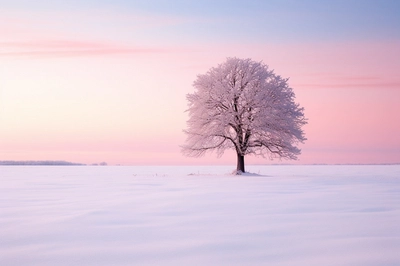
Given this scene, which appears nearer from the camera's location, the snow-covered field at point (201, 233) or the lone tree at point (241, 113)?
the snow-covered field at point (201, 233)

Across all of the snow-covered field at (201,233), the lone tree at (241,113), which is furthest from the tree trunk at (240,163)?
the snow-covered field at (201,233)

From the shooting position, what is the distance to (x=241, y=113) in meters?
30.2

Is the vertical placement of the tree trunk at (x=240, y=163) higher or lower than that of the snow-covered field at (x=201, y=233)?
higher

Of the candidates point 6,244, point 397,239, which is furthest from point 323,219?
point 6,244

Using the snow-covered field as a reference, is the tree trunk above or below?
above

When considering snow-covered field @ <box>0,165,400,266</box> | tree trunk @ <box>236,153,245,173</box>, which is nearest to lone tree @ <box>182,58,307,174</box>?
tree trunk @ <box>236,153,245,173</box>

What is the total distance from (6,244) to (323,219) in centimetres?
581

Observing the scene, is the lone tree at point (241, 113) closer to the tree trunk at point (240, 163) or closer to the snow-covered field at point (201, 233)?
the tree trunk at point (240, 163)

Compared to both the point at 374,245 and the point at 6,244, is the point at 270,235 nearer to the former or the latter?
the point at 374,245

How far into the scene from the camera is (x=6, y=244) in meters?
5.69

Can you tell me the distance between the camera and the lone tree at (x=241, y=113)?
97.5 ft

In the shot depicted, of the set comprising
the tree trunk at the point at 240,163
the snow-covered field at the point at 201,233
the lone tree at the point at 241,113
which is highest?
the lone tree at the point at 241,113

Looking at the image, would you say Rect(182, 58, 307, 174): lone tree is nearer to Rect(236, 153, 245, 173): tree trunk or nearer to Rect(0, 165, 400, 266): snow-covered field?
Rect(236, 153, 245, 173): tree trunk

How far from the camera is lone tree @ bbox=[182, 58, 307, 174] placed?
29719 mm
